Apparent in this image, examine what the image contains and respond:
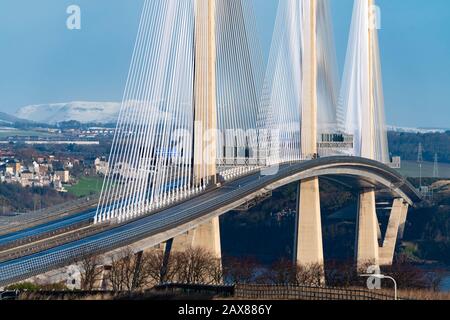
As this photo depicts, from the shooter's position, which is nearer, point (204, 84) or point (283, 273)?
point (283, 273)

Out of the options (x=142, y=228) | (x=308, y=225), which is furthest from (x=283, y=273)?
(x=308, y=225)

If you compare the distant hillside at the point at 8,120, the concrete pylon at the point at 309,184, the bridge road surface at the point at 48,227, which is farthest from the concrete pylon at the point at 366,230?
the distant hillside at the point at 8,120

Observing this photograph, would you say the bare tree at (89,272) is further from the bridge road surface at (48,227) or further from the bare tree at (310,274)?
the bare tree at (310,274)

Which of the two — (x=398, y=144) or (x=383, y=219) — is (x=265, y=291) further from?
(x=398, y=144)

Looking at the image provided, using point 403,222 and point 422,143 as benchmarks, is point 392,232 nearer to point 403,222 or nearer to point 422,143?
point 403,222

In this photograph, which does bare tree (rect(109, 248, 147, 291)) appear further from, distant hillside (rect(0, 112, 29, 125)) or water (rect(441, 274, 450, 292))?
distant hillside (rect(0, 112, 29, 125))

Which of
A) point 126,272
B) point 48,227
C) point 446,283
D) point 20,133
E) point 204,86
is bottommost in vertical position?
point 446,283
